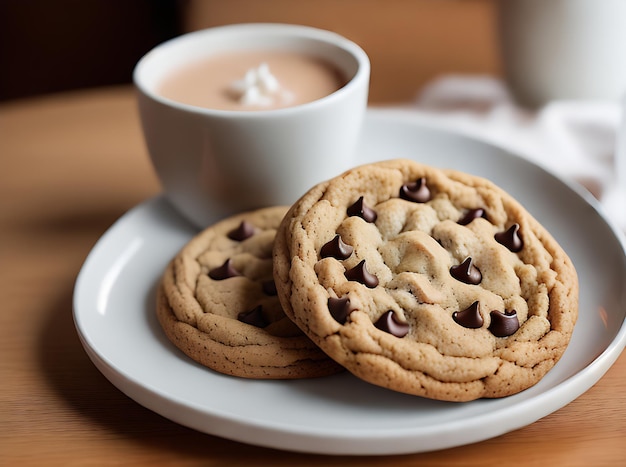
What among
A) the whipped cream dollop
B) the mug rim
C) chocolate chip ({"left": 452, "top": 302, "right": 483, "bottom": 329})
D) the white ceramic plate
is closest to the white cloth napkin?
the white ceramic plate

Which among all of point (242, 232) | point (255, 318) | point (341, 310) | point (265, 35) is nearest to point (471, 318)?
point (341, 310)

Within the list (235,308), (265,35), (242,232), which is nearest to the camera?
(235,308)

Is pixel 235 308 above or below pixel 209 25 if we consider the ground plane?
above

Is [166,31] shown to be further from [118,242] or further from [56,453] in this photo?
[56,453]

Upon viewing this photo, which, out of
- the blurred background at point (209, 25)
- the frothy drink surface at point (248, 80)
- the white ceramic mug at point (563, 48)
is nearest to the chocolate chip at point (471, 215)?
the frothy drink surface at point (248, 80)

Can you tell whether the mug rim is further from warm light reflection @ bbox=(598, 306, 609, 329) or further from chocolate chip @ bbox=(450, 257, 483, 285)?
warm light reflection @ bbox=(598, 306, 609, 329)

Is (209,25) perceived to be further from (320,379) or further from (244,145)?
(320,379)

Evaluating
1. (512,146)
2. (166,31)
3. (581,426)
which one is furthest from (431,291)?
(166,31)
